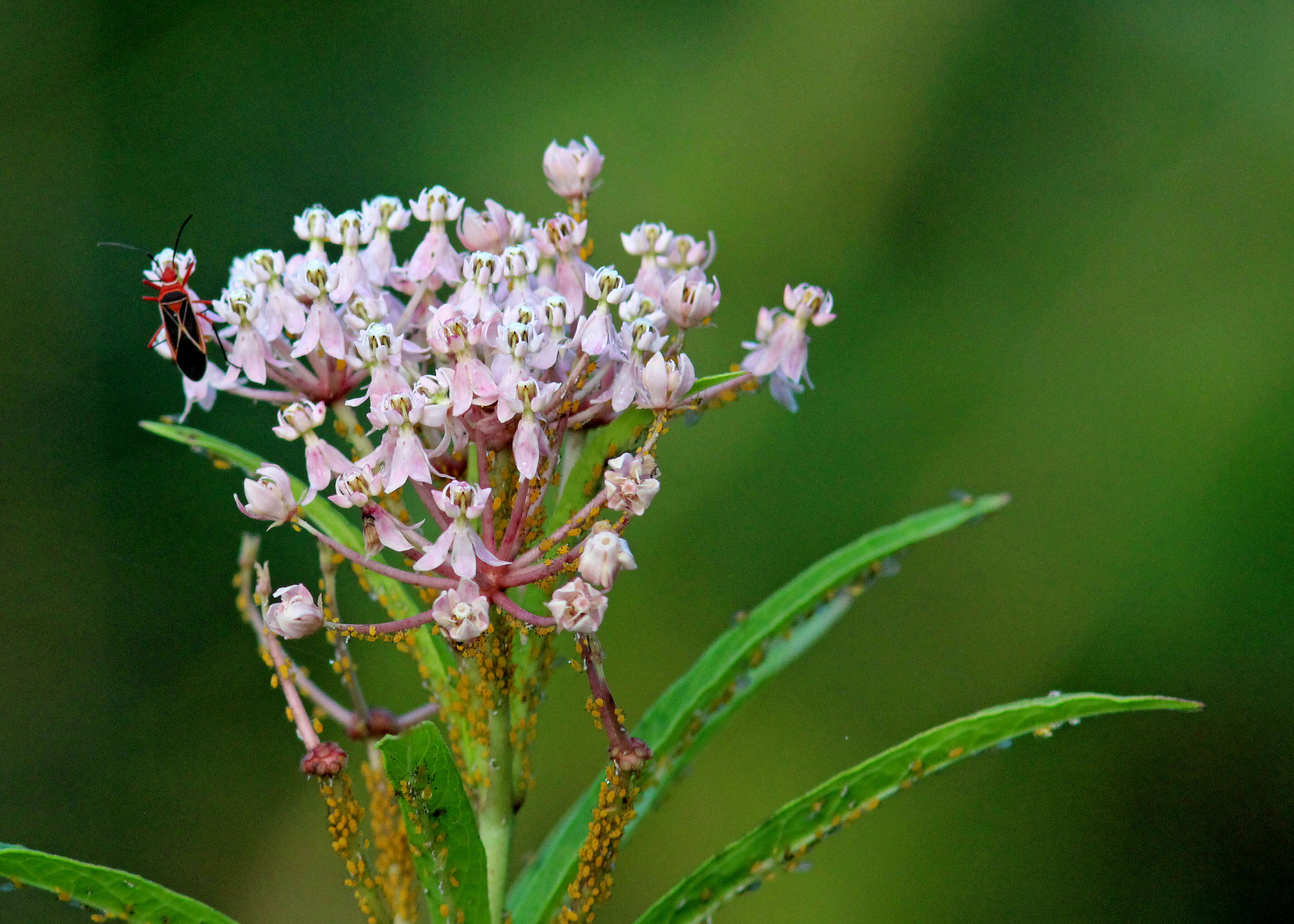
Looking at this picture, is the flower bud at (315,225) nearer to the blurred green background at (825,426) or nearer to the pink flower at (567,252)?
the pink flower at (567,252)

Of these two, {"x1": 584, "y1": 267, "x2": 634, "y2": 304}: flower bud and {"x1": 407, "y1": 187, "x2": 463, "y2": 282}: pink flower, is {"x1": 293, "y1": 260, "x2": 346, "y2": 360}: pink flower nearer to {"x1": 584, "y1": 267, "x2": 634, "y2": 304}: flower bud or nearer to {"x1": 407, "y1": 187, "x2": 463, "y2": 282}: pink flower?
{"x1": 407, "y1": 187, "x2": 463, "y2": 282}: pink flower

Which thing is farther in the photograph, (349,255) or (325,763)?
(349,255)

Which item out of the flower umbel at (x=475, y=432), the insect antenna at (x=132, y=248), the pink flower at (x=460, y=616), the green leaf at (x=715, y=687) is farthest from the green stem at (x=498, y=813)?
the insect antenna at (x=132, y=248)

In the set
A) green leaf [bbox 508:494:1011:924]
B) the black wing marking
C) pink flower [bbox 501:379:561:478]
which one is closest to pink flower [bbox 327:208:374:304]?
the black wing marking

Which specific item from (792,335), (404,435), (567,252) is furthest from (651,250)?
(404,435)

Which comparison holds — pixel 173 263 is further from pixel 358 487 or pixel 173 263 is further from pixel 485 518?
pixel 485 518

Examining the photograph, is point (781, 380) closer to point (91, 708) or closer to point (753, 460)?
point (753, 460)

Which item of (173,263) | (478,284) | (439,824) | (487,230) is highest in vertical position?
(173,263)
